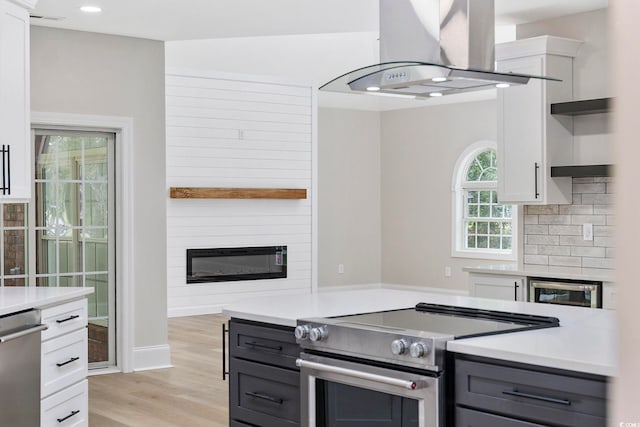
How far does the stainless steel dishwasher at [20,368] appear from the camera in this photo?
3.46m

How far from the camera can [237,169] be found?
9766 millimetres

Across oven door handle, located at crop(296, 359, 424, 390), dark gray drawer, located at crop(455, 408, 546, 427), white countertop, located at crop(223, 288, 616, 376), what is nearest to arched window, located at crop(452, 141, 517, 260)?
white countertop, located at crop(223, 288, 616, 376)

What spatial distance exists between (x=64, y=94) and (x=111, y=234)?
1146mm

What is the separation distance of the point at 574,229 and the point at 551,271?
0.43 meters

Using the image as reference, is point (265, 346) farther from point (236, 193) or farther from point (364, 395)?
point (236, 193)

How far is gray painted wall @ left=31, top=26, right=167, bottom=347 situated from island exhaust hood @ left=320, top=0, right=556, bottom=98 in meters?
3.33

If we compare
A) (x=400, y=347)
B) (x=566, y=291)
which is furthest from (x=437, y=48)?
(x=566, y=291)

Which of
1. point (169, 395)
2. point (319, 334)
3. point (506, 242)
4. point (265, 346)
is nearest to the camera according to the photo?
point (319, 334)

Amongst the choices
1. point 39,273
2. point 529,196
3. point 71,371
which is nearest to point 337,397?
point 71,371

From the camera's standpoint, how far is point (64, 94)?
19.4 feet

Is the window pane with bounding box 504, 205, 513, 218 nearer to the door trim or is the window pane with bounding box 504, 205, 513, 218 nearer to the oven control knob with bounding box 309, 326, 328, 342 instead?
the door trim

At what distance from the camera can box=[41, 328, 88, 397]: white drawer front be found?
151 inches

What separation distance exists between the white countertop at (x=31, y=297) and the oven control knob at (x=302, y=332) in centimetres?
140

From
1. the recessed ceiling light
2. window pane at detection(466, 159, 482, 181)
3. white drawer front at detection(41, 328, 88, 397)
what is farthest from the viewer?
window pane at detection(466, 159, 482, 181)
